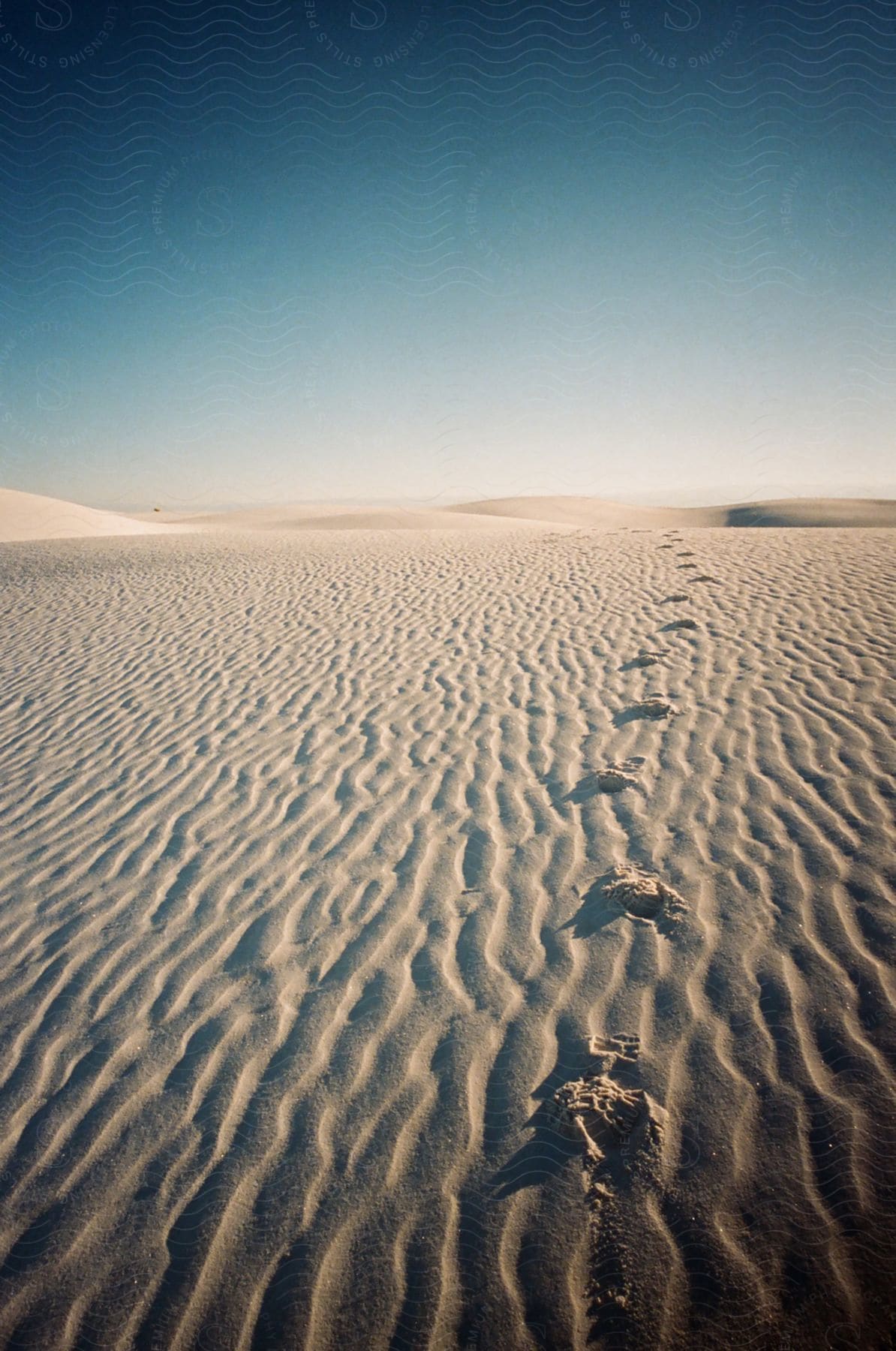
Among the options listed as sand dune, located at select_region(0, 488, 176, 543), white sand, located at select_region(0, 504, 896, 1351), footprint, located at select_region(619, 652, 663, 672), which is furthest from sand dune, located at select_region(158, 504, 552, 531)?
white sand, located at select_region(0, 504, 896, 1351)

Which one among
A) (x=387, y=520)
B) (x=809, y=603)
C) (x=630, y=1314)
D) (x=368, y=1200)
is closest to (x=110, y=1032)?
(x=368, y=1200)

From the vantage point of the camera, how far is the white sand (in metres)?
1.97

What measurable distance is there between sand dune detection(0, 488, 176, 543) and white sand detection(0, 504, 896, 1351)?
72.4 ft

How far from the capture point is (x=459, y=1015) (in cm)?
279

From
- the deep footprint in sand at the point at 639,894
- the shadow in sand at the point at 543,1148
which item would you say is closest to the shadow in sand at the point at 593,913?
the deep footprint in sand at the point at 639,894

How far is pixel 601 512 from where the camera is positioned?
40.0 m

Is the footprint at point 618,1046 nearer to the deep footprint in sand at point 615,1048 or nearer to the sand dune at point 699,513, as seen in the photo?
the deep footprint in sand at point 615,1048

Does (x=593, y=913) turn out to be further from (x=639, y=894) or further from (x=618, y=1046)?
(x=618, y=1046)

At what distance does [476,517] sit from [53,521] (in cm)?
1945

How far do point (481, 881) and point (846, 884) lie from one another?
2053mm

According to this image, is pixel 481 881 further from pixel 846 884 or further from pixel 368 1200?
pixel 846 884

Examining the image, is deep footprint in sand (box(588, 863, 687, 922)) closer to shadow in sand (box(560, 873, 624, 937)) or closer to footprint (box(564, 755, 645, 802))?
shadow in sand (box(560, 873, 624, 937))

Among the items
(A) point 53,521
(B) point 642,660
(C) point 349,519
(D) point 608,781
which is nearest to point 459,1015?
(D) point 608,781

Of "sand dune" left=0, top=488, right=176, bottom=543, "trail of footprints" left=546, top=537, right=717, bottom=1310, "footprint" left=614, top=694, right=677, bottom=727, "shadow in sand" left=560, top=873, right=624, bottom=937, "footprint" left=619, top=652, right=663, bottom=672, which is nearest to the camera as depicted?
"trail of footprints" left=546, top=537, right=717, bottom=1310
